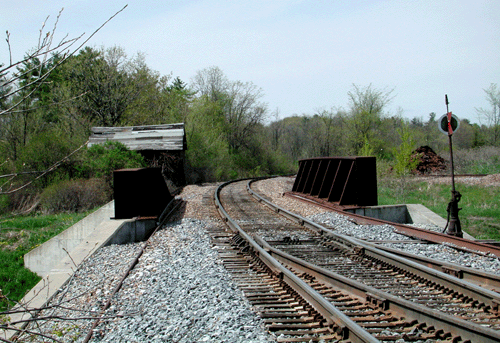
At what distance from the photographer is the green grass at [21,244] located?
440 inches

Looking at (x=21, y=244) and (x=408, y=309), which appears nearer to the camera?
(x=408, y=309)

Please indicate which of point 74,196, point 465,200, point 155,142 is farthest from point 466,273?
point 155,142

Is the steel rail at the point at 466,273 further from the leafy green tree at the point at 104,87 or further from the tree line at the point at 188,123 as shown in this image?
the leafy green tree at the point at 104,87

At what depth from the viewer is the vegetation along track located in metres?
3.99

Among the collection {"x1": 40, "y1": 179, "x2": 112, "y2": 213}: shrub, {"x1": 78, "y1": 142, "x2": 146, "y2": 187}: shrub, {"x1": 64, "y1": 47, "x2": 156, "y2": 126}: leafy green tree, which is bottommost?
{"x1": 40, "y1": 179, "x2": 112, "y2": 213}: shrub

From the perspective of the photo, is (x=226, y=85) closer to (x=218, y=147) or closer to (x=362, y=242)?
(x=218, y=147)

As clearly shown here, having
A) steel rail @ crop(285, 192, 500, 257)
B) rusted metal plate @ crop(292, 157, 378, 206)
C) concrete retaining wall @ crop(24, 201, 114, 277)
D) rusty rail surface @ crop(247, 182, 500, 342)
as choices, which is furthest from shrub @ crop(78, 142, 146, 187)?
rusty rail surface @ crop(247, 182, 500, 342)

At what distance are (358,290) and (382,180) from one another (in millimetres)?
20013

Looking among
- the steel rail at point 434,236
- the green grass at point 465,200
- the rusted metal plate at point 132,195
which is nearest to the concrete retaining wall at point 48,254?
the rusted metal plate at point 132,195

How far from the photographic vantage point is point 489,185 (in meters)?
19.5

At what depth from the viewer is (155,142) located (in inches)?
1004

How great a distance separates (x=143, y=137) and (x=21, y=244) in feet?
39.6

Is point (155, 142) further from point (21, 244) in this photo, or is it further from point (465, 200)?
point (465, 200)

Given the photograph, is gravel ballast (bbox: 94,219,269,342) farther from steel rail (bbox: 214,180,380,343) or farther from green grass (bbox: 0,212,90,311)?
green grass (bbox: 0,212,90,311)
